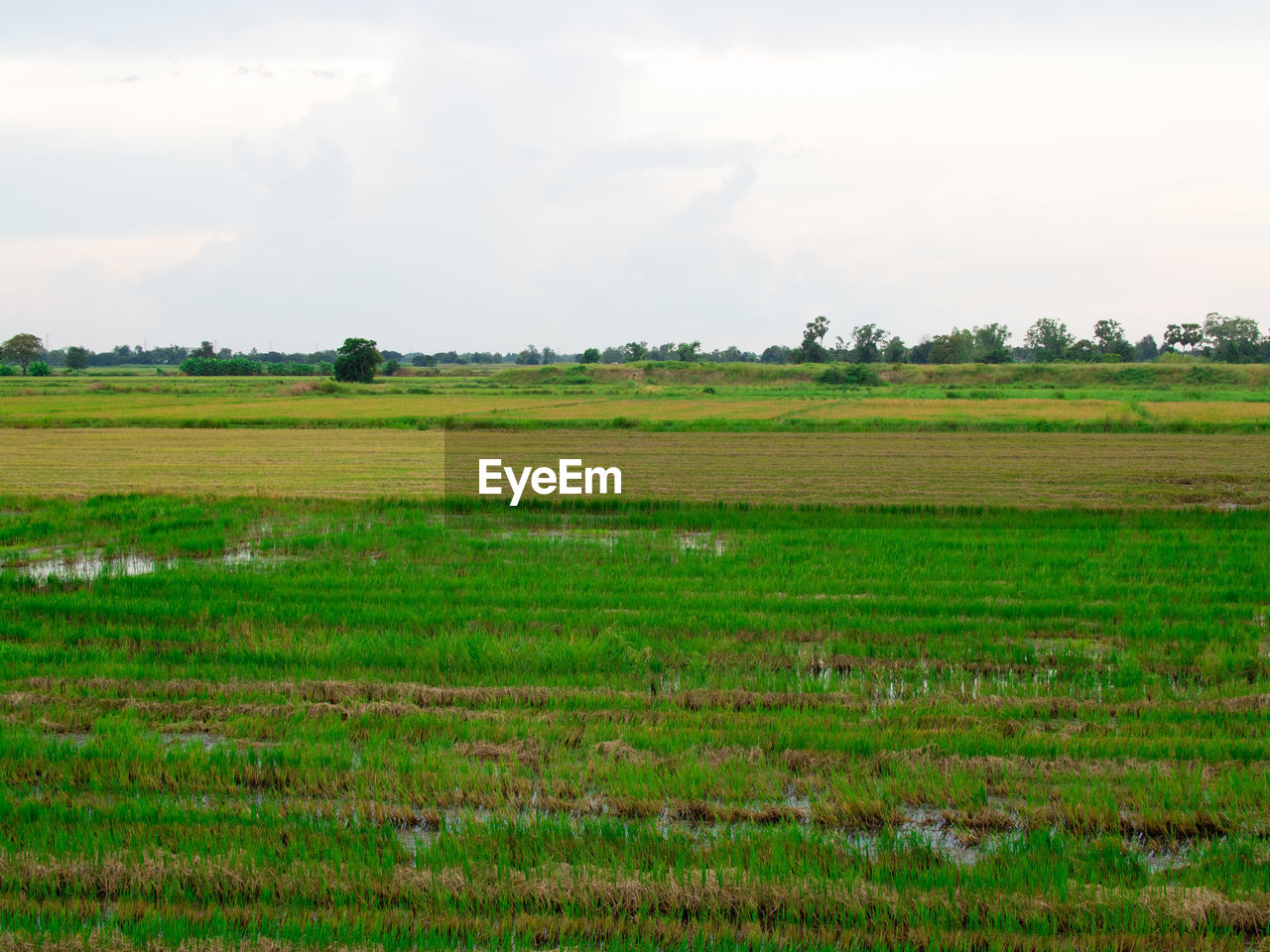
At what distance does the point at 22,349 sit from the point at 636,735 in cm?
16411

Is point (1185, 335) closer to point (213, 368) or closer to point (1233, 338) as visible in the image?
point (1233, 338)

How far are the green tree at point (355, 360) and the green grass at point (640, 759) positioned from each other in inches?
3777

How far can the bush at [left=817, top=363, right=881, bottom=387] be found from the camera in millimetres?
100312

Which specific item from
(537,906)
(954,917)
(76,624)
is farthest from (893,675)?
(76,624)

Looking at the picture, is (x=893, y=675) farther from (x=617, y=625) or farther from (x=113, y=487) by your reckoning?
(x=113, y=487)

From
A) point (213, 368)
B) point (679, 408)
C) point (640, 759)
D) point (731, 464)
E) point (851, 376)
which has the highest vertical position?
point (213, 368)

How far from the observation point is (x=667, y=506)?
18.4m

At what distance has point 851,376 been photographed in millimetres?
101812

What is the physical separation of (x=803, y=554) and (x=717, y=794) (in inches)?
326

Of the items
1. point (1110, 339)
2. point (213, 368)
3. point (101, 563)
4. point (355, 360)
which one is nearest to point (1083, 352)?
point (1110, 339)

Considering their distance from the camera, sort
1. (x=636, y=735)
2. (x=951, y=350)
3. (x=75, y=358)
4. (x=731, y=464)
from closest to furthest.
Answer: (x=636, y=735) < (x=731, y=464) < (x=951, y=350) < (x=75, y=358)

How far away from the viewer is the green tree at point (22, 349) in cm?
14112

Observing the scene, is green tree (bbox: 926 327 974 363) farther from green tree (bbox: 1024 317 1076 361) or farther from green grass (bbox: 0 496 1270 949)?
green grass (bbox: 0 496 1270 949)

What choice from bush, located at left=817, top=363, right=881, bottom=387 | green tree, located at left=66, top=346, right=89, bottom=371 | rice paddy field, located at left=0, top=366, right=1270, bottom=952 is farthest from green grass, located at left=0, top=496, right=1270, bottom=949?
green tree, located at left=66, top=346, right=89, bottom=371
